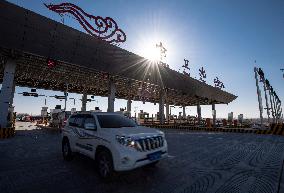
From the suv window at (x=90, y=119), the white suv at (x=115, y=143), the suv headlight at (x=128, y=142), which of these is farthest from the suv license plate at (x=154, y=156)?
the suv window at (x=90, y=119)

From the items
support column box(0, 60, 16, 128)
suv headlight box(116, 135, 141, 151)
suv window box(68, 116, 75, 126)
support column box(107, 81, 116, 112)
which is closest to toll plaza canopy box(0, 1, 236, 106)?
support column box(107, 81, 116, 112)

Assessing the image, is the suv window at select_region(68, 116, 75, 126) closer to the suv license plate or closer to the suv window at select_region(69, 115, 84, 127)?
the suv window at select_region(69, 115, 84, 127)

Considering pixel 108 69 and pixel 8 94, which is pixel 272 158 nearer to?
pixel 108 69

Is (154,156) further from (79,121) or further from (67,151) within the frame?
(67,151)

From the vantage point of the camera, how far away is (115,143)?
17.8ft

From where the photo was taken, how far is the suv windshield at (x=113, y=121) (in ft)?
21.4

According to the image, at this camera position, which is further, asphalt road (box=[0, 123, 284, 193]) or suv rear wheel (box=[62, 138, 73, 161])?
suv rear wheel (box=[62, 138, 73, 161])

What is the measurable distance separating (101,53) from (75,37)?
122 inches

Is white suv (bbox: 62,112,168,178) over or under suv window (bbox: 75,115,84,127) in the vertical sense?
under

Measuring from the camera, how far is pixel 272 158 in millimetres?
8430

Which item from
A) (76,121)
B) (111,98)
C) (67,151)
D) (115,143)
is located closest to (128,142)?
(115,143)

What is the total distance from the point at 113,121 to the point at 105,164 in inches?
62.6

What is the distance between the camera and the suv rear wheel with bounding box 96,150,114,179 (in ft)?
18.0

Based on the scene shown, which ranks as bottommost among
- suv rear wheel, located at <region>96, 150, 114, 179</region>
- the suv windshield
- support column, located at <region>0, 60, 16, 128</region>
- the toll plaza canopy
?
suv rear wheel, located at <region>96, 150, 114, 179</region>
